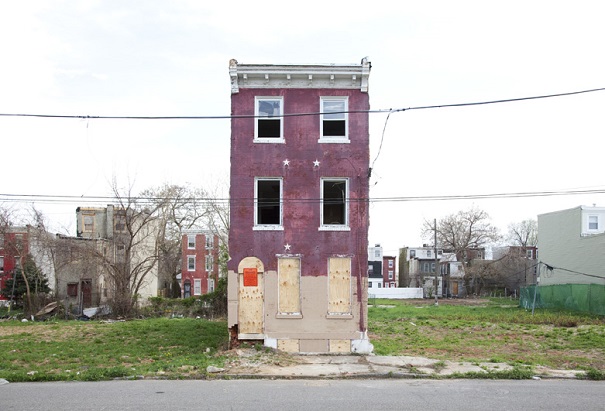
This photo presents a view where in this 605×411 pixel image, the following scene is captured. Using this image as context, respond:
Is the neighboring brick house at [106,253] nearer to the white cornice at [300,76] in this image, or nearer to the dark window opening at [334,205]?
the white cornice at [300,76]

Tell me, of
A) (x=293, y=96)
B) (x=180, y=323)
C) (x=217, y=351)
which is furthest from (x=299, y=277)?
(x=180, y=323)

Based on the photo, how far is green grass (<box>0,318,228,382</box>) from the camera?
47.6 feet

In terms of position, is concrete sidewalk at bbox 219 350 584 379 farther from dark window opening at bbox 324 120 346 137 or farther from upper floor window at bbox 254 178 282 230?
dark window opening at bbox 324 120 346 137

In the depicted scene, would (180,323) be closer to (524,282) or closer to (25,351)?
(25,351)

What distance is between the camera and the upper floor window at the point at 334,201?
19.2m

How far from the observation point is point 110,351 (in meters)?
19.3

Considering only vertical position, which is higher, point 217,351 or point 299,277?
point 299,277

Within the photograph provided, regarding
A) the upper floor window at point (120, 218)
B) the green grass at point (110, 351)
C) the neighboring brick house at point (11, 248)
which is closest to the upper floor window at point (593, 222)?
the green grass at point (110, 351)

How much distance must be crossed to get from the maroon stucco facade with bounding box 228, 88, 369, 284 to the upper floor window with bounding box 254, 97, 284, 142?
0.67 feet

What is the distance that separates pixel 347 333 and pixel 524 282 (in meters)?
69.7

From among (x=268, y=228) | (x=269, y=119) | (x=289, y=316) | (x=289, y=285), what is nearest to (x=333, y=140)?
(x=269, y=119)

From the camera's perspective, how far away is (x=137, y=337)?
22969 millimetres

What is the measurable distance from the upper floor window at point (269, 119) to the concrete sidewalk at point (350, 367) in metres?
7.47

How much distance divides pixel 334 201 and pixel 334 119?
2.90m
